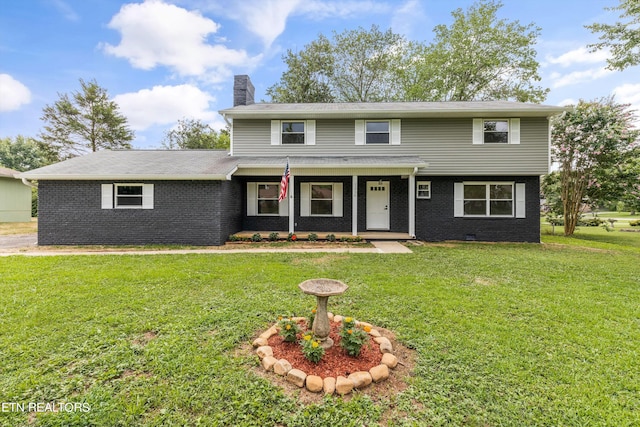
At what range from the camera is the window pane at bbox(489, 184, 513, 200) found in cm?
1112

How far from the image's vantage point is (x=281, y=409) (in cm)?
220

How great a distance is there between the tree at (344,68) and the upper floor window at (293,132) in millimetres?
12556

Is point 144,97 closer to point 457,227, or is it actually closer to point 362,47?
point 362,47

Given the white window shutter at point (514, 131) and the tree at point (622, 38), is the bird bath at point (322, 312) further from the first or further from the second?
the tree at point (622, 38)

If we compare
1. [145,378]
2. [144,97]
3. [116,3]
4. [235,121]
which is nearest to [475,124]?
[235,121]

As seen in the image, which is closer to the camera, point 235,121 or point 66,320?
point 66,320

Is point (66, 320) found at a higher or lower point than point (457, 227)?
lower

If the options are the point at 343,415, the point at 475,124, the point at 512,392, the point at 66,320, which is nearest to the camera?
the point at 343,415

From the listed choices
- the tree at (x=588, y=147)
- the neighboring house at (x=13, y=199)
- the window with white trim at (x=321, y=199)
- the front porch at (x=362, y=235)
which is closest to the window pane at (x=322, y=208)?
the window with white trim at (x=321, y=199)

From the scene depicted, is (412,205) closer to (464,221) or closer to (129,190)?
(464,221)

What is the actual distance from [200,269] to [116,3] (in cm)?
1216

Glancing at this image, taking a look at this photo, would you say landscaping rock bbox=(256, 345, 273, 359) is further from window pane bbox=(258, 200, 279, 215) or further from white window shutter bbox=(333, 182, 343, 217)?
window pane bbox=(258, 200, 279, 215)

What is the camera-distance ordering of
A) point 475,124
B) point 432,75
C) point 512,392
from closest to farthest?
1. point 512,392
2. point 475,124
3. point 432,75

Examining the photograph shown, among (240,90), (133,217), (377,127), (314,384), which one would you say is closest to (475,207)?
(377,127)
